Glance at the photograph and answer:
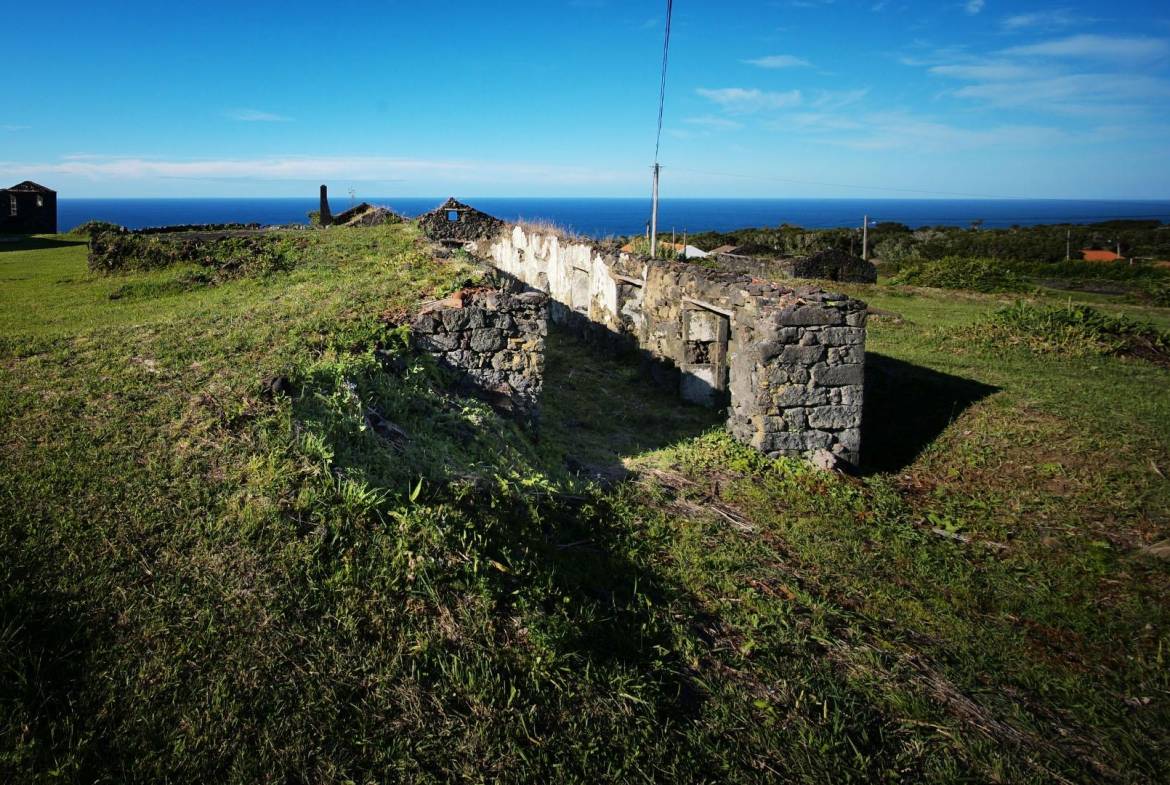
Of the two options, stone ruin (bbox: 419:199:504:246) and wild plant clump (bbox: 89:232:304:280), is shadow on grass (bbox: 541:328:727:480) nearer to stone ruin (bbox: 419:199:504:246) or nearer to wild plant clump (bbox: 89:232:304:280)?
wild plant clump (bbox: 89:232:304:280)

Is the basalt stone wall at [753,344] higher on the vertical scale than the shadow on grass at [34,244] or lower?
lower

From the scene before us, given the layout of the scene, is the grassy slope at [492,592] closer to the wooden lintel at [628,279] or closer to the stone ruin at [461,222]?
the wooden lintel at [628,279]

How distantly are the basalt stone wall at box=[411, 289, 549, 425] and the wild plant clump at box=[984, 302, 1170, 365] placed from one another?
31.9ft

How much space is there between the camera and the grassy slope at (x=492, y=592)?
310 cm

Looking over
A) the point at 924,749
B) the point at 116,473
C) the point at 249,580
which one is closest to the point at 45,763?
the point at 249,580

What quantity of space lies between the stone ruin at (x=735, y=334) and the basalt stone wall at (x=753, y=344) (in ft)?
0.04

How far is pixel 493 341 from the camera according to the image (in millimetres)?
7133

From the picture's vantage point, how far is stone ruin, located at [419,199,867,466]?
780 cm

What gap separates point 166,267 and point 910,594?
13521 millimetres

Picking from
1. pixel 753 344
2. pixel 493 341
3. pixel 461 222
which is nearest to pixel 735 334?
pixel 753 344

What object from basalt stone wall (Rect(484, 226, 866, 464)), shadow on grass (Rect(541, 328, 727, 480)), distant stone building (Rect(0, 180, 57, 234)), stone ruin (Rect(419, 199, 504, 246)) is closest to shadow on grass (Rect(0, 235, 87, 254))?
distant stone building (Rect(0, 180, 57, 234))

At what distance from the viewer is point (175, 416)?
4992 mm

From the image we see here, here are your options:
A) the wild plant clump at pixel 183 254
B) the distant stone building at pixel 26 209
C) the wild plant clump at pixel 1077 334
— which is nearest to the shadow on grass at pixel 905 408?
the wild plant clump at pixel 1077 334

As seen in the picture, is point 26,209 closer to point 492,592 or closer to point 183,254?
point 183,254
